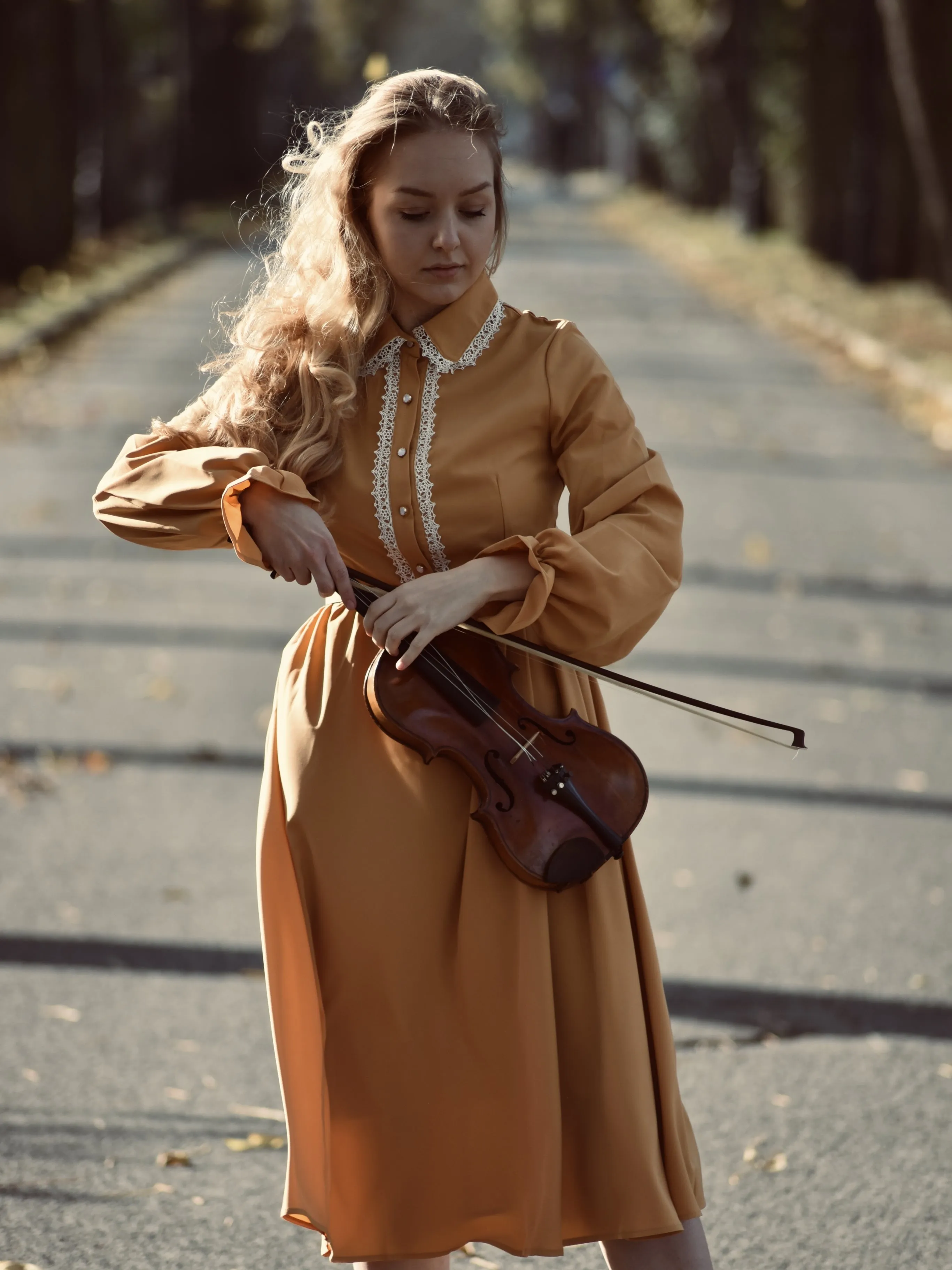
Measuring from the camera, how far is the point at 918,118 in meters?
16.8

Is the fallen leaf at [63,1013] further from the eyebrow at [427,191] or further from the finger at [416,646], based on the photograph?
the eyebrow at [427,191]

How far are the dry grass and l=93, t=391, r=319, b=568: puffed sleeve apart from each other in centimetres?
1138

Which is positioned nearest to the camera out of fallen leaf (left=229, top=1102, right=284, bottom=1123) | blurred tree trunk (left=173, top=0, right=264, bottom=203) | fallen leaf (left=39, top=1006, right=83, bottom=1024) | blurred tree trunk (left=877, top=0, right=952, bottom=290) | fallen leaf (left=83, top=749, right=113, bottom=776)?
fallen leaf (left=229, top=1102, right=284, bottom=1123)

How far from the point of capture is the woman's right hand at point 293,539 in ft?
7.72

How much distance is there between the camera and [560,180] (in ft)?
202

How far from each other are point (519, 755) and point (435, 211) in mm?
799

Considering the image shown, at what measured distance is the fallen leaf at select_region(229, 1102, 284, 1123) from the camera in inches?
149

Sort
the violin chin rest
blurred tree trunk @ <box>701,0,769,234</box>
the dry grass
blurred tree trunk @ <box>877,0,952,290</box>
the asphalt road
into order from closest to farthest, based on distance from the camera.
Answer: the violin chin rest, the asphalt road, the dry grass, blurred tree trunk @ <box>877,0,952,290</box>, blurred tree trunk @ <box>701,0,769,234</box>

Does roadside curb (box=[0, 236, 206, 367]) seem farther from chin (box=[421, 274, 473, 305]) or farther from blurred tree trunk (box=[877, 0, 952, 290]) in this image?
chin (box=[421, 274, 473, 305])

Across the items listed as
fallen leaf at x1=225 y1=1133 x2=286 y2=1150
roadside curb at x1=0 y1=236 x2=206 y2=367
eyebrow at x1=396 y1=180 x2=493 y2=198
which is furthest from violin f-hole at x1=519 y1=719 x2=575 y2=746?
roadside curb at x1=0 y1=236 x2=206 y2=367

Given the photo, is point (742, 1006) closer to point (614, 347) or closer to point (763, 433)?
point (763, 433)

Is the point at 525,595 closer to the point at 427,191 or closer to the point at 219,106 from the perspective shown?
the point at 427,191

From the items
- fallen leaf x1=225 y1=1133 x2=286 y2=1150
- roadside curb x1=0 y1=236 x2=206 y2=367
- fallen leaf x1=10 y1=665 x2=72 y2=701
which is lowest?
roadside curb x1=0 y1=236 x2=206 y2=367

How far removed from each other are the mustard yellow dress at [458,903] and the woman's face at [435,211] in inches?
2.6
